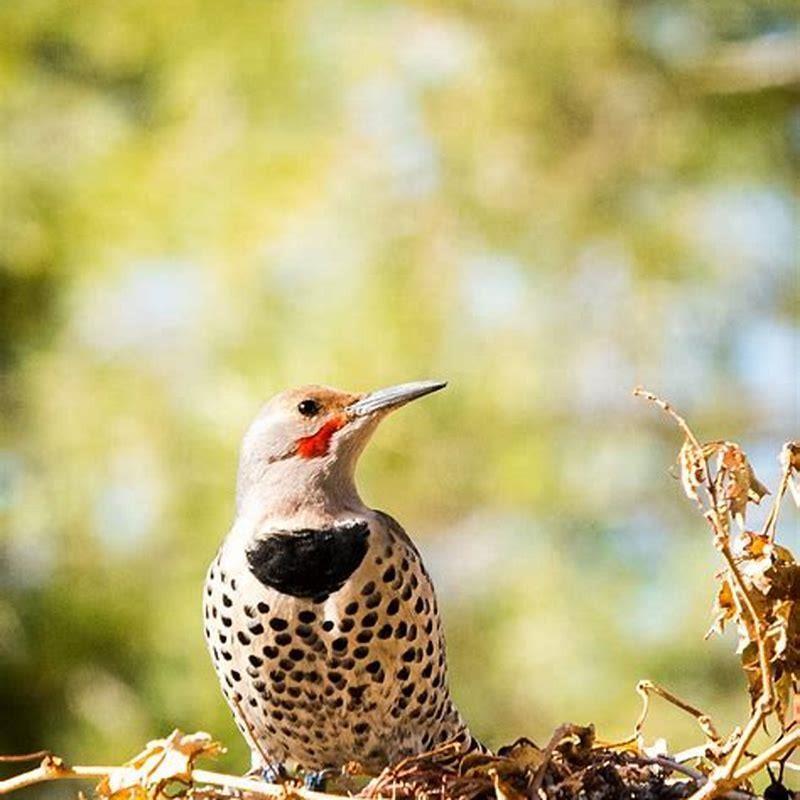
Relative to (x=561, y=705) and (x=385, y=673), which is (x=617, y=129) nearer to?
(x=561, y=705)

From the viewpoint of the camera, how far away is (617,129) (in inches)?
287

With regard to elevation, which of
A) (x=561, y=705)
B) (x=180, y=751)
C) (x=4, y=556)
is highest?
(x=180, y=751)

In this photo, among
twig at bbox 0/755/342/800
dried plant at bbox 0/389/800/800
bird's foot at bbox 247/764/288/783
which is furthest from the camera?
bird's foot at bbox 247/764/288/783

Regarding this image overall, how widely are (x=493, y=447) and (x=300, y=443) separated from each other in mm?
3826

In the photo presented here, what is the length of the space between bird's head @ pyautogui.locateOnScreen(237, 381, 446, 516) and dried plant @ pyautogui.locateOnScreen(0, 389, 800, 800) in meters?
0.60

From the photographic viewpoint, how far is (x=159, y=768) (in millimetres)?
2484

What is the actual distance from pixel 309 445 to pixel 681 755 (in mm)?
848

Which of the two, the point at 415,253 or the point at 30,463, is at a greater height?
the point at 415,253

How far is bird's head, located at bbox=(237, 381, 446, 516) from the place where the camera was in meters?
3.15

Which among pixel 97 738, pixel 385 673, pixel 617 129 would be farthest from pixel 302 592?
pixel 617 129

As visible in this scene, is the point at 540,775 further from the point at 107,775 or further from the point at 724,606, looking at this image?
the point at 107,775

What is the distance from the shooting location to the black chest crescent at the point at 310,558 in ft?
9.66

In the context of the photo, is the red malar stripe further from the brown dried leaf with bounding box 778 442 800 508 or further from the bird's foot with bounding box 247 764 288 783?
the brown dried leaf with bounding box 778 442 800 508

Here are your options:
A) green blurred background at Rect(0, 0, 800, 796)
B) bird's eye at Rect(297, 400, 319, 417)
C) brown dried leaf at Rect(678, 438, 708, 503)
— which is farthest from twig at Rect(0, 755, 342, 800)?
green blurred background at Rect(0, 0, 800, 796)
